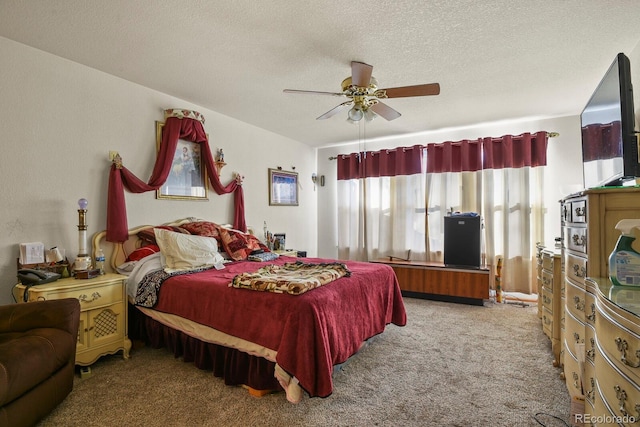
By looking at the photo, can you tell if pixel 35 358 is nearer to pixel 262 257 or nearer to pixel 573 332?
pixel 262 257

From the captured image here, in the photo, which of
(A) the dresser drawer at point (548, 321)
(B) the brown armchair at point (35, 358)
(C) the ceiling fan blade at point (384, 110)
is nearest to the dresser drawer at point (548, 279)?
(A) the dresser drawer at point (548, 321)

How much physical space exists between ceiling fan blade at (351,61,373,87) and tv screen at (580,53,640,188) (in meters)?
1.44

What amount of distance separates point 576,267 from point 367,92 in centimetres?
185

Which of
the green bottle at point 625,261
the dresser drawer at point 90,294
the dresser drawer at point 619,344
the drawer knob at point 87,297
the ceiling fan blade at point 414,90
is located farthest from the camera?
the ceiling fan blade at point 414,90

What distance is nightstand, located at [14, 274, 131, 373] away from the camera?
7.11ft

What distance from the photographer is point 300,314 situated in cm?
182

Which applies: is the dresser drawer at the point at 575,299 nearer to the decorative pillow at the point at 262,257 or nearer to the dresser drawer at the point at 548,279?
the dresser drawer at the point at 548,279

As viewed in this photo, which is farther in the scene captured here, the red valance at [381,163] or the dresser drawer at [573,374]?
the red valance at [381,163]

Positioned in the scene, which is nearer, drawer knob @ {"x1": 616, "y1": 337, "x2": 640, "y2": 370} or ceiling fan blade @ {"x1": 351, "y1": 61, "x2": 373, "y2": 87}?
drawer knob @ {"x1": 616, "y1": 337, "x2": 640, "y2": 370}

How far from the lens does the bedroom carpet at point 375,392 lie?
1.76 meters

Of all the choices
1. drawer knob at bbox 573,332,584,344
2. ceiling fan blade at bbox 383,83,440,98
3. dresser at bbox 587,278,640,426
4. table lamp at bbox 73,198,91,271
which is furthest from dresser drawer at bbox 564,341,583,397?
table lamp at bbox 73,198,91,271

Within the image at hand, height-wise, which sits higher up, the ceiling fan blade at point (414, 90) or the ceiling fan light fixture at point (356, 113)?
the ceiling fan blade at point (414, 90)

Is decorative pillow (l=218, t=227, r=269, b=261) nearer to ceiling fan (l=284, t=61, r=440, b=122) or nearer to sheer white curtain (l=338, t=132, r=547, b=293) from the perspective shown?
ceiling fan (l=284, t=61, r=440, b=122)

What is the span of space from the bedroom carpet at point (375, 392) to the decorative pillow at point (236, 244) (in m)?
1.12
